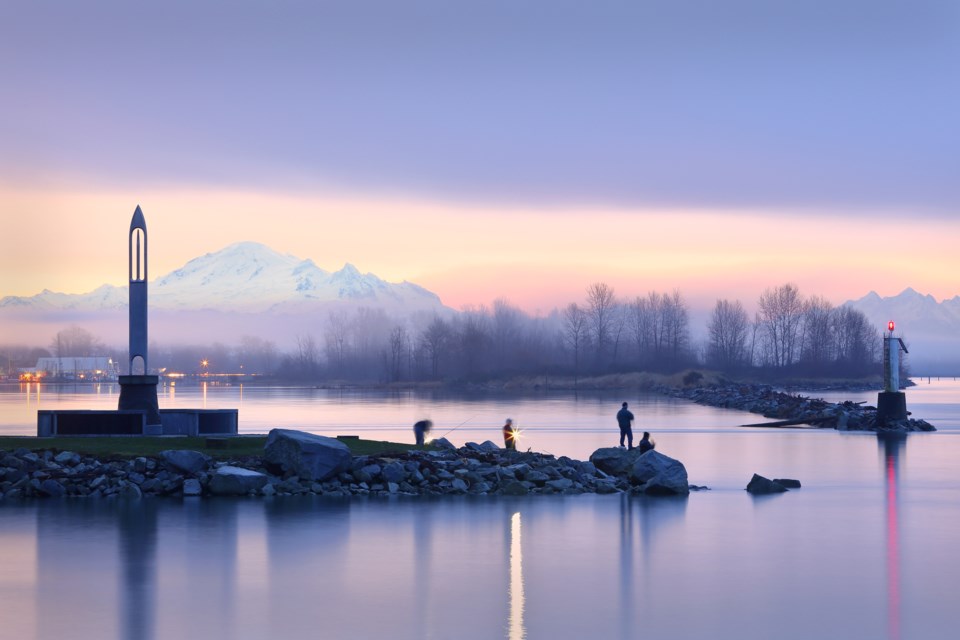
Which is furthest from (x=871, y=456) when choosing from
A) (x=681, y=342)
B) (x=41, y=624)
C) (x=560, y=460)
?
(x=681, y=342)

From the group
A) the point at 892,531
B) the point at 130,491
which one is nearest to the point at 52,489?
the point at 130,491

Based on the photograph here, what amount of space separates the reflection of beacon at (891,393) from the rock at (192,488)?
41720 millimetres

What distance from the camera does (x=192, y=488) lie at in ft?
98.0

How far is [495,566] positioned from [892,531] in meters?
9.15

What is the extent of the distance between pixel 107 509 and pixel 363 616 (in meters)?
13.2

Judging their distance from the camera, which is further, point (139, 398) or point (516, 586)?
point (139, 398)

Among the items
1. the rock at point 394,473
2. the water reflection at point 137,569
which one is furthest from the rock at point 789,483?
the water reflection at point 137,569

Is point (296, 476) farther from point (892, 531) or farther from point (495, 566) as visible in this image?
point (892, 531)

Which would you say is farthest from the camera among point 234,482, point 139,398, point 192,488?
point 139,398

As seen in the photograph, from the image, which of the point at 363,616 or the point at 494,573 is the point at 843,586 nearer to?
the point at 494,573

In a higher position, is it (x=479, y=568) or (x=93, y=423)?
(x=93, y=423)

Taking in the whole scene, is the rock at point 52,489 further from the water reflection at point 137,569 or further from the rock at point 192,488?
the rock at point 192,488

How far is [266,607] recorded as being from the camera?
1634 centimetres

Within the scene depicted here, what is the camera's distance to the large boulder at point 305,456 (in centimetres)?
3073
